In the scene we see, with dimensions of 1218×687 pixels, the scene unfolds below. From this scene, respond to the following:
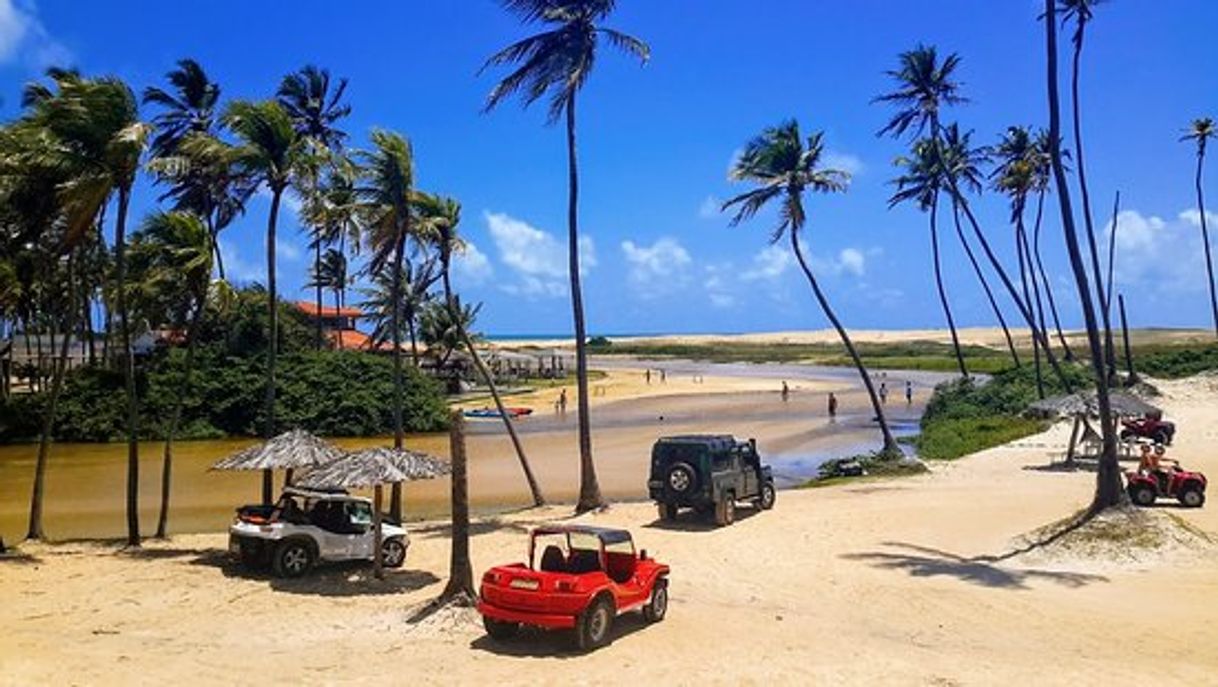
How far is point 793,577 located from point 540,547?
5357 mm

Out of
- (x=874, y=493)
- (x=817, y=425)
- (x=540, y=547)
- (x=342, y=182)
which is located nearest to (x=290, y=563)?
(x=540, y=547)

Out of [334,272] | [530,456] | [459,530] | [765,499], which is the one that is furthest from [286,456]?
[334,272]

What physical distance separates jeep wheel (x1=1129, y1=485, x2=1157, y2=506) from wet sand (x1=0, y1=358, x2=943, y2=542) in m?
12.4

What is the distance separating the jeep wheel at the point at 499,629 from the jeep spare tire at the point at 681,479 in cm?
911

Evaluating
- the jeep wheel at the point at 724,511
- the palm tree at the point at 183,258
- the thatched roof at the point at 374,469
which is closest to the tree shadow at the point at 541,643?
the thatched roof at the point at 374,469

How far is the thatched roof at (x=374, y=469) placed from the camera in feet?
47.5

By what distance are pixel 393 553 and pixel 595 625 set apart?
6.49 m

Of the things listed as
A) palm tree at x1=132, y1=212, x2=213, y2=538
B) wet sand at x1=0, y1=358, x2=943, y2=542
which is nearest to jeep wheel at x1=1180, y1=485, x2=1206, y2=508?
wet sand at x1=0, y1=358, x2=943, y2=542

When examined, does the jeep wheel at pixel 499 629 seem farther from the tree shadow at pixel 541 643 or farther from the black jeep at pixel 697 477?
the black jeep at pixel 697 477

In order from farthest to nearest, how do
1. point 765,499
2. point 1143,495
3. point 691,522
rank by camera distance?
point 765,499
point 691,522
point 1143,495

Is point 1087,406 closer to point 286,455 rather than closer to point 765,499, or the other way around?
point 765,499

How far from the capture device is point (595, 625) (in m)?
11.7

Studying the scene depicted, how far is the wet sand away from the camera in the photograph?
2712cm

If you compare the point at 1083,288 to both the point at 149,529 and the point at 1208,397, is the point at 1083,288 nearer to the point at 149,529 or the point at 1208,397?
the point at 149,529
